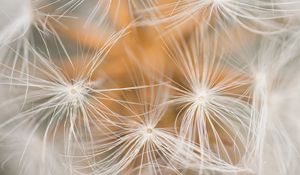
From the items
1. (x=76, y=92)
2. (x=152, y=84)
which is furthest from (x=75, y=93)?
(x=152, y=84)

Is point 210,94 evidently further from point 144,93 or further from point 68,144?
point 68,144

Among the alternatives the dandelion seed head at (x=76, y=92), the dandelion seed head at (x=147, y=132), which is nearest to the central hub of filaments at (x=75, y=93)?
the dandelion seed head at (x=76, y=92)

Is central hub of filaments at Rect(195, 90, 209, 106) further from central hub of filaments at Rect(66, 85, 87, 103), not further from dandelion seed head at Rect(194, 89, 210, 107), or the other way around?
central hub of filaments at Rect(66, 85, 87, 103)

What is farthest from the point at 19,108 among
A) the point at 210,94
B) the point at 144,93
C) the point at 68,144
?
the point at 210,94

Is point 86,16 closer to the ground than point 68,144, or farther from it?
farther from it

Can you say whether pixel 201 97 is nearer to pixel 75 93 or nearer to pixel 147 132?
pixel 147 132

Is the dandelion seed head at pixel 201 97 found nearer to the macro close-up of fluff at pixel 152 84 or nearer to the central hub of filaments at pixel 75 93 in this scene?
the macro close-up of fluff at pixel 152 84

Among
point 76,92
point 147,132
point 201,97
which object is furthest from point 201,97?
point 76,92

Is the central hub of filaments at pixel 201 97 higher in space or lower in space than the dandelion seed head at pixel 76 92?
higher
